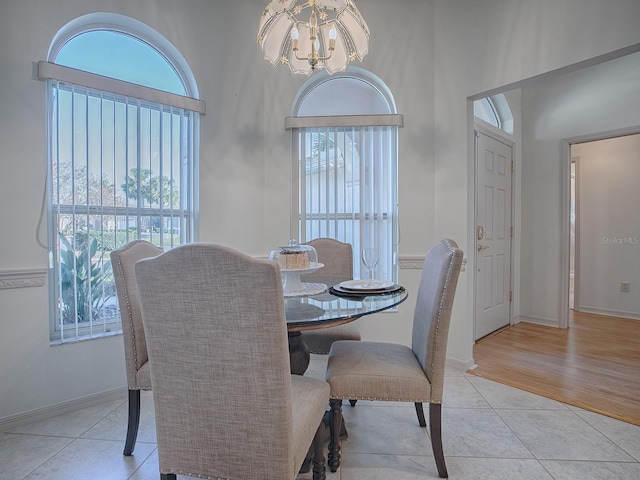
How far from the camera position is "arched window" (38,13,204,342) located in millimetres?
2152

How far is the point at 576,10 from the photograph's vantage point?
214 cm

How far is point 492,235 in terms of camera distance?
11.7 feet

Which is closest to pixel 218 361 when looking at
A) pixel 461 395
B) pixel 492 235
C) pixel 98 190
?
pixel 98 190

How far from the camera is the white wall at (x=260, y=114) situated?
Answer: 1.98 m

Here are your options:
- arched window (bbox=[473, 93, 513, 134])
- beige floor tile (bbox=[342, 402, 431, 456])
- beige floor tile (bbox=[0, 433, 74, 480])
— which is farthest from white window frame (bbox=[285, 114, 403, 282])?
beige floor tile (bbox=[0, 433, 74, 480])

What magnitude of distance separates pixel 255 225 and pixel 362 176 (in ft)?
3.34

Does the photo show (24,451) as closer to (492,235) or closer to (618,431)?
(618,431)

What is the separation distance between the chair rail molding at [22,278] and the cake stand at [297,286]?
4.77ft

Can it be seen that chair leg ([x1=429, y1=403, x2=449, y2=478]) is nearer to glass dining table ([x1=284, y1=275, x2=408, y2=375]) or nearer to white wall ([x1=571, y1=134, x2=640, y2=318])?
glass dining table ([x1=284, y1=275, x2=408, y2=375])

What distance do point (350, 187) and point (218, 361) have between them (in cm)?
231

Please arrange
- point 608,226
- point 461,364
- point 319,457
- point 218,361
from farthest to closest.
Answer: point 608,226 < point 461,364 < point 319,457 < point 218,361

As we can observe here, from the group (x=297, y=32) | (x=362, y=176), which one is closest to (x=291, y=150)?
(x=362, y=176)

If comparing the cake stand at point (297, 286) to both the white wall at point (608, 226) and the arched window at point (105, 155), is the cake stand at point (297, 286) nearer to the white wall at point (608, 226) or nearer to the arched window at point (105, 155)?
the arched window at point (105, 155)

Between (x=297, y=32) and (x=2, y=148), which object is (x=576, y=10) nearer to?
(x=297, y=32)
